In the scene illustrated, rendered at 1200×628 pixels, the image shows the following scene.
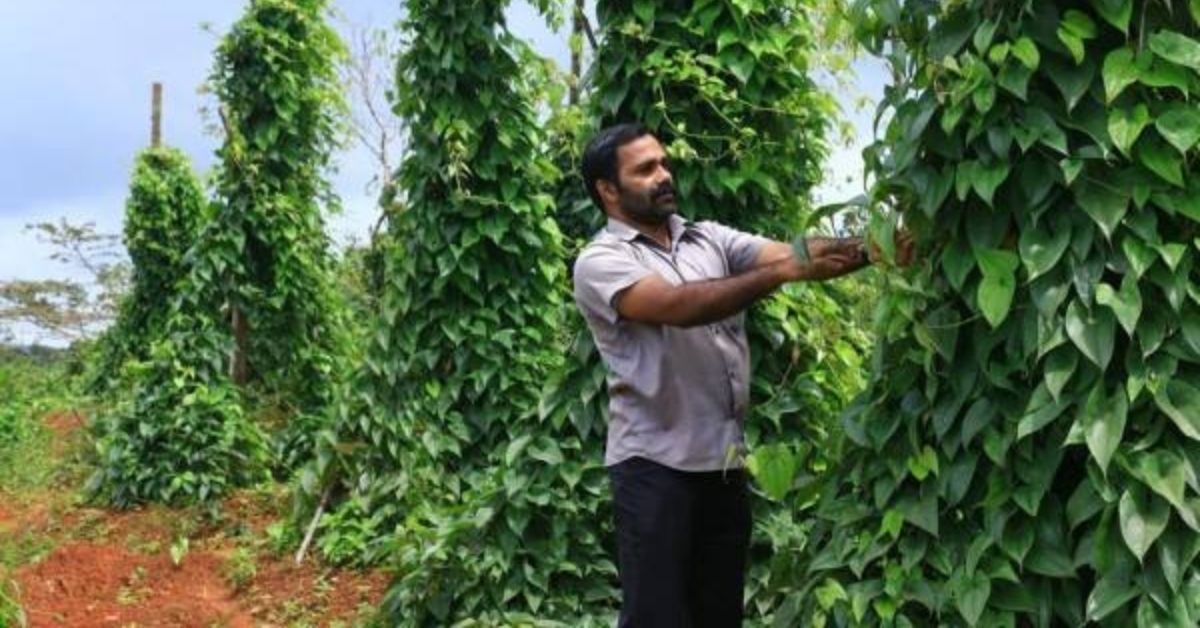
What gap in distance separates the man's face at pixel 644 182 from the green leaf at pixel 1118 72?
3.48 ft

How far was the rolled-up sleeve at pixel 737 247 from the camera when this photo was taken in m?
2.94

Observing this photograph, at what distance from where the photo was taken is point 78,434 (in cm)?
955

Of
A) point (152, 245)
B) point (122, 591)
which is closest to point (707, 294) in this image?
point (122, 591)

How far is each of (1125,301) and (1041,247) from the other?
16 cm

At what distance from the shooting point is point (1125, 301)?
6.36ft

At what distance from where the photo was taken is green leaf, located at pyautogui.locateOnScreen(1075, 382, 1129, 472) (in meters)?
1.92

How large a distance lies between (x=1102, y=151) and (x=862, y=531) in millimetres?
799

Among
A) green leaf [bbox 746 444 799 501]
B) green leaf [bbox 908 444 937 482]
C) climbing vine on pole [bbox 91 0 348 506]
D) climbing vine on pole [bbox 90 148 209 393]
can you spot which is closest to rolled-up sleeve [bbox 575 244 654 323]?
green leaf [bbox 746 444 799 501]

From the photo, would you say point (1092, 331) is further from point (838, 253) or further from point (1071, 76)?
point (838, 253)

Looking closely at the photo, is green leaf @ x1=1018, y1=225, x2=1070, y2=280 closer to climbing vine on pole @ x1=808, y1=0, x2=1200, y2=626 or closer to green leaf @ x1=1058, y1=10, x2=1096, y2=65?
climbing vine on pole @ x1=808, y1=0, x2=1200, y2=626

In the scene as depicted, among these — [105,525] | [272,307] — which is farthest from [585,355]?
[272,307]

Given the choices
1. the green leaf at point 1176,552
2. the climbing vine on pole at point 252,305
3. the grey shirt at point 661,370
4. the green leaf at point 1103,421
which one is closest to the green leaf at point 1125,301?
the green leaf at point 1103,421

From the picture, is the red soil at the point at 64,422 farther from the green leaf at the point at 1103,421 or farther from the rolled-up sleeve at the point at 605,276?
the green leaf at the point at 1103,421

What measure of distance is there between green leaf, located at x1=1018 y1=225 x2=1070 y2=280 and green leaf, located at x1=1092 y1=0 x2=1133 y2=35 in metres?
0.33
